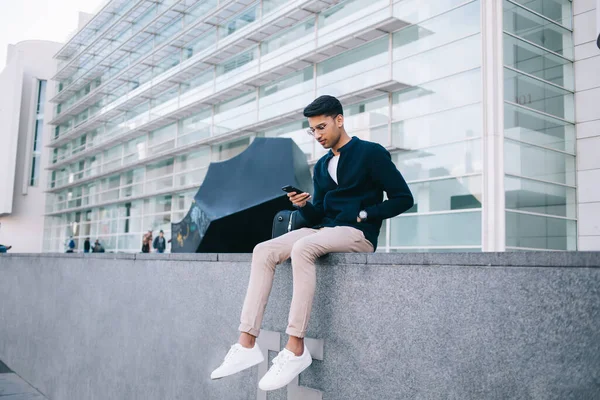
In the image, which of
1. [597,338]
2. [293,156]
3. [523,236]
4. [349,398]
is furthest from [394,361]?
[523,236]

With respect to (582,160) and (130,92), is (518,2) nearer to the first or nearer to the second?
(582,160)

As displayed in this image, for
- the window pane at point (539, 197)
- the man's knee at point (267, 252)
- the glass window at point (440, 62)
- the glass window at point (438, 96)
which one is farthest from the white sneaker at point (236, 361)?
the glass window at point (440, 62)

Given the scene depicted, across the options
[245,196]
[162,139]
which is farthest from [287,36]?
[245,196]

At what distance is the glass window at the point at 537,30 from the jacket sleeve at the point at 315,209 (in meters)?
13.4

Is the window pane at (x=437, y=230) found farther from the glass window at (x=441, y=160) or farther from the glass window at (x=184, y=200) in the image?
the glass window at (x=184, y=200)

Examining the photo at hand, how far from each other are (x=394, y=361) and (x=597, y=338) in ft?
2.89

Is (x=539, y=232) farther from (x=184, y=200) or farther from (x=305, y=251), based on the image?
(x=184, y=200)

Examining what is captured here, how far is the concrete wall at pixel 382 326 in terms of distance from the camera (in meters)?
1.96

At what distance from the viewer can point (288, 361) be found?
2.68m

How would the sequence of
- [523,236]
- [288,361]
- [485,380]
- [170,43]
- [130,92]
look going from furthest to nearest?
[130,92]
[170,43]
[523,236]
[288,361]
[485,380]

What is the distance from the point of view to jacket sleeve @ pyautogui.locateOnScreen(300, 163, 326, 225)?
3271 millimetres

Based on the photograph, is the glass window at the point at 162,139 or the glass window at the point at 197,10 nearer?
the glass window at the point at 197,10

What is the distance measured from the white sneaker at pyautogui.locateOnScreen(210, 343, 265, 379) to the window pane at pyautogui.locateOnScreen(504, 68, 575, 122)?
13.4m

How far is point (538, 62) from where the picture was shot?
613 inches
